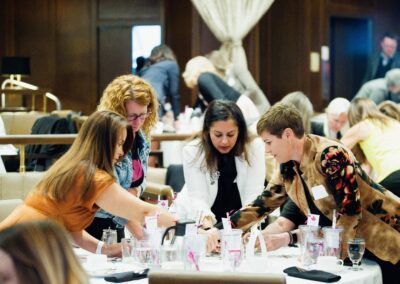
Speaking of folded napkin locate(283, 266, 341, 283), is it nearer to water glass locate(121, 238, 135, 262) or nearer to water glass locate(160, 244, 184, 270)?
water glass locate(160, 244, 184, 270)

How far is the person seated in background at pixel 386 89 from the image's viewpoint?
8.97 metres

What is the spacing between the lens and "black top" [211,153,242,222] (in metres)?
4.86

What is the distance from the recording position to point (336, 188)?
3912mm

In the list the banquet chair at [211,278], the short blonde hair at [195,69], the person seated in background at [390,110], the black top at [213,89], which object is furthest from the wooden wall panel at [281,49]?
the banquet chair at [211,278]

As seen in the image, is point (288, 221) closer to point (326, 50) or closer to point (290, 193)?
point (290, 193)

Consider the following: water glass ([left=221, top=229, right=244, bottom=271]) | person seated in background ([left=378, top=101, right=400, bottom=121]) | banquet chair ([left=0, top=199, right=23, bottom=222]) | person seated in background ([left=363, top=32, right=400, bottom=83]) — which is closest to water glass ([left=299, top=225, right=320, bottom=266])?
water glass ([left=221, top=229, right=244, bottom=271])

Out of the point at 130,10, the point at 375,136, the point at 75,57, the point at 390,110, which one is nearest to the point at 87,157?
the point at 375,136

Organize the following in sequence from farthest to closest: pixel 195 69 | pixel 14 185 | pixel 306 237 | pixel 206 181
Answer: pixel 195 69
pixel 14 185
pixel 206 181
pixel 306 237

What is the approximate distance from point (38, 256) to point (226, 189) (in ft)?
9.85

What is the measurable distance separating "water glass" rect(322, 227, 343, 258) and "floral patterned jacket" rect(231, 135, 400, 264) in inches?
2.8

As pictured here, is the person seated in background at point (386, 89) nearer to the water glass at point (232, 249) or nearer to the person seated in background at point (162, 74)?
the person seated in background at point (162, 74)

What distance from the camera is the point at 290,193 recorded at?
4.16m

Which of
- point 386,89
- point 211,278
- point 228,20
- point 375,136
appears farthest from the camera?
point 228,20

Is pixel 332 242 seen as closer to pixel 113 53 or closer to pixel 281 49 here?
pixel 281 49
